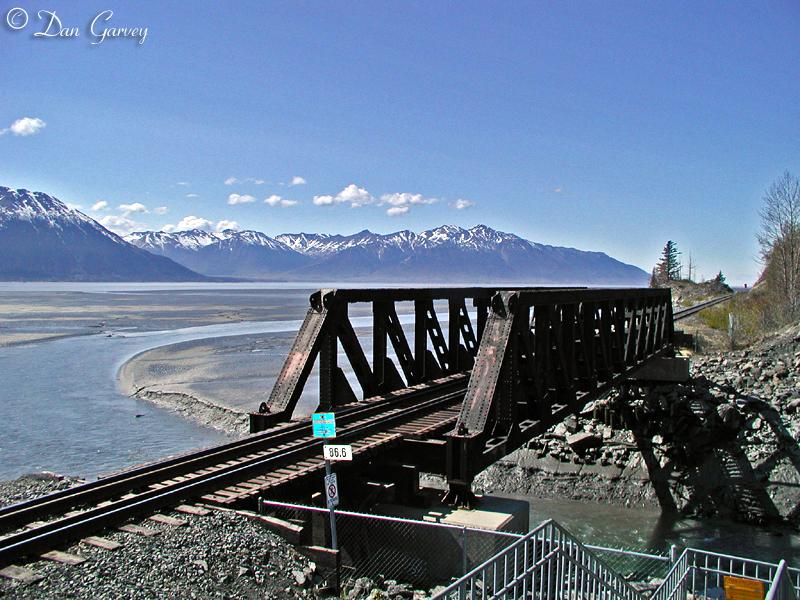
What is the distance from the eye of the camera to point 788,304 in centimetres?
4641

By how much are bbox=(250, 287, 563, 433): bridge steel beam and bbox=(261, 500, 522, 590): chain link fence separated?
417cm

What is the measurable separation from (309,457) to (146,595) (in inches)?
165

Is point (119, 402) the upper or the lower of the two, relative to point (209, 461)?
lower

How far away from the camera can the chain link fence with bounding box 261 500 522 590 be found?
29.5ft

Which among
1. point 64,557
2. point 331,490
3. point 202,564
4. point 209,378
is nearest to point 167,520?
point 202,564

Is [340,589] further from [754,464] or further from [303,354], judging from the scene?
[754,464]

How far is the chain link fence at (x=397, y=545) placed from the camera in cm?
898

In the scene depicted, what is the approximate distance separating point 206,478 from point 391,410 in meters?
5.30

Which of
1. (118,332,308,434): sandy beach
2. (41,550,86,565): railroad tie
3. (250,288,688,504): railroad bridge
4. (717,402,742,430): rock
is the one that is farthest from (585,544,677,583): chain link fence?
(118,332,308,434): sandy beach

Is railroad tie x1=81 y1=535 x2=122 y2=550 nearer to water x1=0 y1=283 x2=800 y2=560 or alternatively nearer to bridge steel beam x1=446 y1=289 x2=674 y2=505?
bridge steel beam x1=446 y1=289 x2=674 y2=505

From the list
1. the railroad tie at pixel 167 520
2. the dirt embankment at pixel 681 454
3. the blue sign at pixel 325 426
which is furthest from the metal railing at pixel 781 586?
the dirt embankment at pixel 681 454

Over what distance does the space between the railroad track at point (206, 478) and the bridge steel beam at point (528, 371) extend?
46.9 inches

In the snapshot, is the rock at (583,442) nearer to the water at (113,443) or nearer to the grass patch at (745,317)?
the water at (113,443)

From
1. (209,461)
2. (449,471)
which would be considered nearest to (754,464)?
(449,471)
